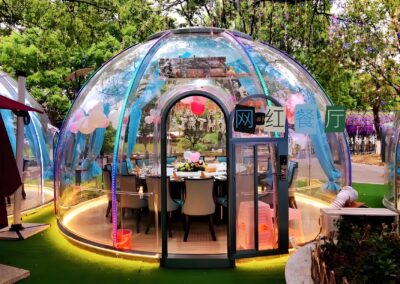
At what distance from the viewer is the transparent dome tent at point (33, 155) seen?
11.4 meters

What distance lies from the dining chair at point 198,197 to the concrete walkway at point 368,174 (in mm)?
10297

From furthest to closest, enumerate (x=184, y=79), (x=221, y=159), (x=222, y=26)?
(x=222, y=26) < (x=221, y=159) < (x=184, y=79)

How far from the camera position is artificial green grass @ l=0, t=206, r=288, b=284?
6.27 meters

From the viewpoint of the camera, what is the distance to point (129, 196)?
24.9 feet

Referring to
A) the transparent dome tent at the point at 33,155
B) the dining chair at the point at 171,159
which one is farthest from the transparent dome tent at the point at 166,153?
the transparent dome tent at the point at 33,155

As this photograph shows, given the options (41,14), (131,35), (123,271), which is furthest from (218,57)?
(131,35)

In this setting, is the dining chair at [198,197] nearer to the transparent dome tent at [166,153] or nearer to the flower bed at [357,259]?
the transparent dome tent at [166,153]

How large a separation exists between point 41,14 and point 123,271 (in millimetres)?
8493

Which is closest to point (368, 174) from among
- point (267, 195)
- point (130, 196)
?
point (267, 195)

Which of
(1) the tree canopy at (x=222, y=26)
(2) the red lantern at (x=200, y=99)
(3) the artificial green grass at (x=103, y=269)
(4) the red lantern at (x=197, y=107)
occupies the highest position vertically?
(1) the tree canopy at (x=222, y=26)

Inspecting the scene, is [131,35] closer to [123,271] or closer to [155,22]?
[155,22]

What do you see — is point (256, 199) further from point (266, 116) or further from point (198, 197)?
point (266, 116)

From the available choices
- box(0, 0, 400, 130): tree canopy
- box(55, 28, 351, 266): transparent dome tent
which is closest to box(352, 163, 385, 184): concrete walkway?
box(0, 0, 400, 130): tree canopy

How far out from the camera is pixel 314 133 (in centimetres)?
Result: 824
